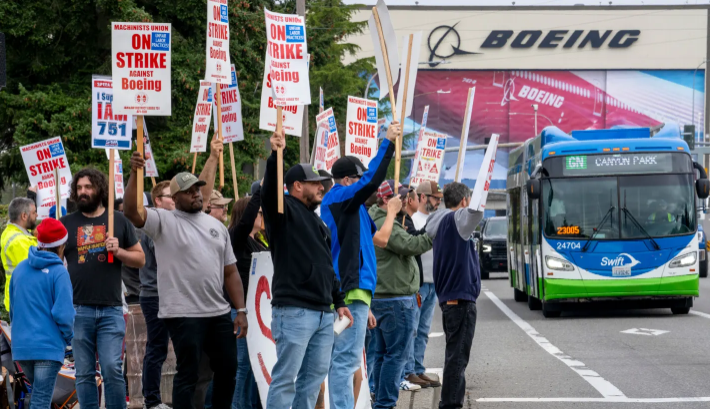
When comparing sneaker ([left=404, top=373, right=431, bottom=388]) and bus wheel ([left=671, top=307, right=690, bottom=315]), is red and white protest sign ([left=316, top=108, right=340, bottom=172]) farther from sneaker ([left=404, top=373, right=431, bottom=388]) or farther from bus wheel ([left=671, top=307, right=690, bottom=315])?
bus wheel ([left=671, top=307, right=690, bottom=315])

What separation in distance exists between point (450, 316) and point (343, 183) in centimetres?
153

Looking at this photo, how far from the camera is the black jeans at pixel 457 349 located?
8.34 metres

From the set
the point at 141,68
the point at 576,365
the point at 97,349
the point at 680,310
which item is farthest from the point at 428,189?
the point at 680,310

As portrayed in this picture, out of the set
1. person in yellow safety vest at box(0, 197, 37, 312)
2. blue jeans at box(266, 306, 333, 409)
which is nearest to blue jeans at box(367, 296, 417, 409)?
blue jeans at box(266, 306, 333, 409)

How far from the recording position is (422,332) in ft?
35.2

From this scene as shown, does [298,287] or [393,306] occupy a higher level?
[298,287]

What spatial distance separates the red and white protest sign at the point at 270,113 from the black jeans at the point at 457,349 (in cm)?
199

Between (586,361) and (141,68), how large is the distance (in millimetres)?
6595

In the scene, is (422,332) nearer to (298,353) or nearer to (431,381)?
(431,381)

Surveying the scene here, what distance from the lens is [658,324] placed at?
55.0 ft

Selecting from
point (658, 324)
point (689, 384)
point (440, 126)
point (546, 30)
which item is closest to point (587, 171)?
point (658, 324)

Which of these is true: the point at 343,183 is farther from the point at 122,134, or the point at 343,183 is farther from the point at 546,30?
the point at 546,30

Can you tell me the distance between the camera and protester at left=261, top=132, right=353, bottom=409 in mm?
A: 6418

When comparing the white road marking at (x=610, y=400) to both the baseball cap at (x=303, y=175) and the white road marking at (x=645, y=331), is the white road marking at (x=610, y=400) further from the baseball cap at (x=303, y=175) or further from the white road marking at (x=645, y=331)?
the white road marking at (x=645, y=331)
